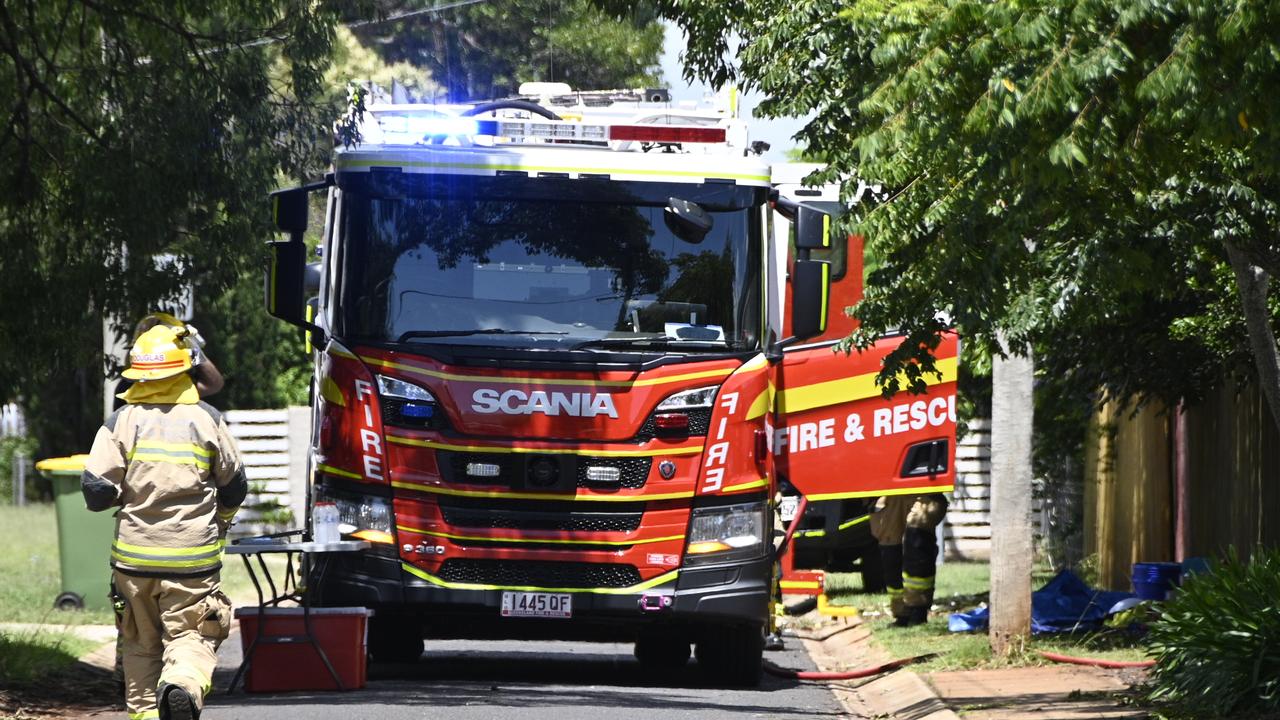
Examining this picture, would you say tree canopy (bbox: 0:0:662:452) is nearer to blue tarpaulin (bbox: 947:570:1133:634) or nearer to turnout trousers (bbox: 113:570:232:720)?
turnout trousers (bbox: 113:570:232:720)

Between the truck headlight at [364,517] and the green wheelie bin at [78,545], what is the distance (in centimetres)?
538

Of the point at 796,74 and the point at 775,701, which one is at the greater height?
the point at 796,74

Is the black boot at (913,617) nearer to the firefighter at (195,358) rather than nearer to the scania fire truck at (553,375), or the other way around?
the scania fire truck at (553,375)

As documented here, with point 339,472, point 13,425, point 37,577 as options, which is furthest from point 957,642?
point 13,425

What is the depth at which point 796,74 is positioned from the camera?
37.6 feet

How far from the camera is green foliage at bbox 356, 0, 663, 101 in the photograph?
2700 centimetres

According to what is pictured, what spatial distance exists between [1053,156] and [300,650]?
213 inches

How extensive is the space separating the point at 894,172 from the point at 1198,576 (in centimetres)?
285

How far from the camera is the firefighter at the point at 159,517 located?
8.04m

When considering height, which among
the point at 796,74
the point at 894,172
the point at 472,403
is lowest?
the point at 472,403

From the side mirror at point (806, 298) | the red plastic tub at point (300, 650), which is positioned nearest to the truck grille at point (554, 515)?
the red plastic tub at point (300, 650)

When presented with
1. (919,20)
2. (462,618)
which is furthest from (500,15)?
(919,20)

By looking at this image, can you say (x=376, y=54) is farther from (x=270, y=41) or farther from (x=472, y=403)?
(x=472, y=403)

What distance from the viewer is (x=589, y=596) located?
34.1 feet
